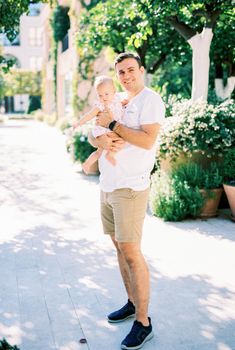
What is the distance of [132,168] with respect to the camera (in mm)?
3096

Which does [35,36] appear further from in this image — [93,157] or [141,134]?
[141,134]

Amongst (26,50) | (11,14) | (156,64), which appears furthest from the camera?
(26,50)

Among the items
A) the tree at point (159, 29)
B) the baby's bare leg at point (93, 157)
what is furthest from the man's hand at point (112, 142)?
the tree at point (159, 29)

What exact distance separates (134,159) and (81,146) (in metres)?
7.94

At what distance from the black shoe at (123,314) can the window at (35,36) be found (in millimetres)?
53383

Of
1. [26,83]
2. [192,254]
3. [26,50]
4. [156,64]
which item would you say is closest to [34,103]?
[26,83]

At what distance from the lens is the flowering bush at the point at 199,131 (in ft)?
22.0

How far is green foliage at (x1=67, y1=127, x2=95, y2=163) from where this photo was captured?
35.5ft

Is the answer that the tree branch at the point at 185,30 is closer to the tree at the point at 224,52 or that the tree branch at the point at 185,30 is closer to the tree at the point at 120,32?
the tree at the point at 120,32

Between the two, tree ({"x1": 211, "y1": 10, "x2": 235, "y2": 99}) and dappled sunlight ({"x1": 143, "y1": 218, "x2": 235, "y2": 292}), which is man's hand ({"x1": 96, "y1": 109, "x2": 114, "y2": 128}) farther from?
tree ({"x1": 211, "y1": 10, "x2": 235, "y2": 99})

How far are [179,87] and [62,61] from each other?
10.6 m

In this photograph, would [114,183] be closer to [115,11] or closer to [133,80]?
[133,80]

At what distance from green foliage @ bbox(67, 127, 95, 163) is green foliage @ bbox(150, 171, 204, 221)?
424cm

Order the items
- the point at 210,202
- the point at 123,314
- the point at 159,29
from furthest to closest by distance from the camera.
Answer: the point at 159,29
the point at 210,202
the point at 123,314
